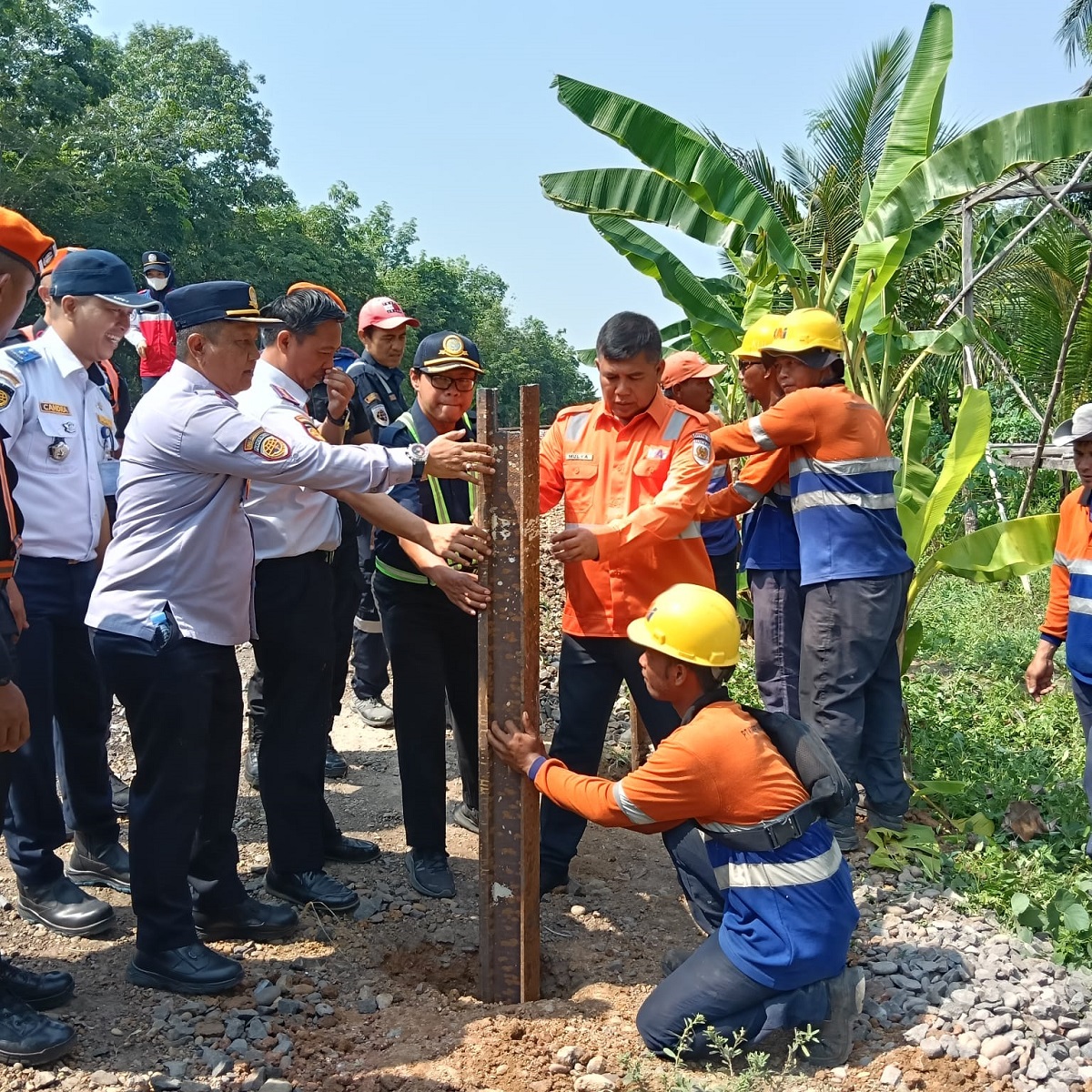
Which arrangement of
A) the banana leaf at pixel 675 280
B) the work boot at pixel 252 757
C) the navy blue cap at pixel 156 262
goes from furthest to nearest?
the navy blue cap at pixel 156 262 → the banana leaf at pixel 675 280 → the work boot at pixel 252 757

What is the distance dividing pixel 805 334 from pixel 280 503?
7.68 feet

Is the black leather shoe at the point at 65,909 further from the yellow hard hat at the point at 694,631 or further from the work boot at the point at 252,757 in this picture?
the yellow hard hat at the point at 694,631

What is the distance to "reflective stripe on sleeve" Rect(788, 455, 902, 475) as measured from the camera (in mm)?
4344

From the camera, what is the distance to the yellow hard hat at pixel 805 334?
441 centimetres

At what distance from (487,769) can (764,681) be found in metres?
1.95

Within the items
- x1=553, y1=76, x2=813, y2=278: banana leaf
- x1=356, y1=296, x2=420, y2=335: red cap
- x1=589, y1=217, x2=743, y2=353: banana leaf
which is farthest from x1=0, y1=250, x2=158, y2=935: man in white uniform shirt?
x1=589, y1=217, x2=743, y2=353: banana leaf

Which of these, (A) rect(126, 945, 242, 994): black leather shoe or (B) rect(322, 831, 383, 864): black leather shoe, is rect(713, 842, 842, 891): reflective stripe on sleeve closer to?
(A) rect(126, 945, 242, 994): black leather shoe

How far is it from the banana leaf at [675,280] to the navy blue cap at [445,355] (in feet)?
7.44

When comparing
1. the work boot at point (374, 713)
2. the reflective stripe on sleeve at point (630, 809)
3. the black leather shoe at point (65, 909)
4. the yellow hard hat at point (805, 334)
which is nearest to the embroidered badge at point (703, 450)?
the yellow hard hat at point (805, 334)

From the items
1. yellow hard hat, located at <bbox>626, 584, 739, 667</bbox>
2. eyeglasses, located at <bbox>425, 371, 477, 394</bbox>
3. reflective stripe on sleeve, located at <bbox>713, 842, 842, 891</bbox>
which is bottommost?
reflective stripe on sleeve, located at <bbox>713, 842, 842, 891</bbox>

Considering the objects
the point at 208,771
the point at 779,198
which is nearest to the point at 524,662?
the point at 208,771

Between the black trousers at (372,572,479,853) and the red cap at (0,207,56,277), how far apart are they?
174 cm

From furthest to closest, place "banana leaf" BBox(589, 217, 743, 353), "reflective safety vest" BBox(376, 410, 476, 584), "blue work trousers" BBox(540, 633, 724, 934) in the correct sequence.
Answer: "banana leaf" BBox(589, 217, 743, 353)
"reflective safety vest" BBox(376, 410, 476, 584)
"blue work trousers" BBox(540, 633, 724, 934)

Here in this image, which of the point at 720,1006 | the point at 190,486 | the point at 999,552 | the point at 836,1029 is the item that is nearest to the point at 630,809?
the point at 720,1006
